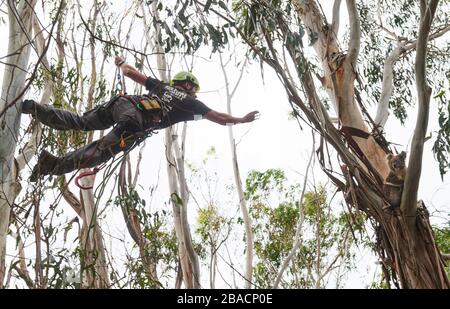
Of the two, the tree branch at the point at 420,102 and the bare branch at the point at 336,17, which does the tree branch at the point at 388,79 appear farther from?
the tree branch at the point at 420,102

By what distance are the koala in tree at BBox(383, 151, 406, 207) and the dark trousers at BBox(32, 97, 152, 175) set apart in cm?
156

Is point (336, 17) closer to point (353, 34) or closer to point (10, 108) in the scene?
point (353, 34)

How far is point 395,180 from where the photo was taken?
4.14 m

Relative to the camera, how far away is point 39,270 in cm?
310

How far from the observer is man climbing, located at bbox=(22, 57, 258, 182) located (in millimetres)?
3996

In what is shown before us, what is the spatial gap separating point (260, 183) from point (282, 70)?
284 inches

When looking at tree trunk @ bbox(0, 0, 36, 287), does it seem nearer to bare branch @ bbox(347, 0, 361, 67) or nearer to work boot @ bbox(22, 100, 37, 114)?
work boot @ bbox(22, 100, 37, 114)

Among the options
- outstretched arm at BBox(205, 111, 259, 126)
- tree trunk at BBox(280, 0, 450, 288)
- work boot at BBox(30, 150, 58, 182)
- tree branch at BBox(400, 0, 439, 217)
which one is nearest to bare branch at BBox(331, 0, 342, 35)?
tree trunk at BBox(280, 0, 450, 288)

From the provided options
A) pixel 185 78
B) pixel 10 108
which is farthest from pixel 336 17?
pixel 10 108

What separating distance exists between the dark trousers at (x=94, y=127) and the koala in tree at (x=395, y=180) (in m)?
1.56

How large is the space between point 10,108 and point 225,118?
1.74 m

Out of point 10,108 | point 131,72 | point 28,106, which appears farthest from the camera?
point 131,72
